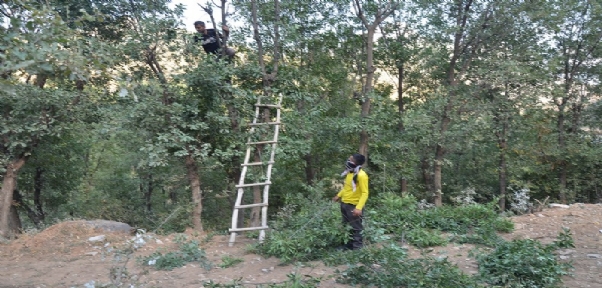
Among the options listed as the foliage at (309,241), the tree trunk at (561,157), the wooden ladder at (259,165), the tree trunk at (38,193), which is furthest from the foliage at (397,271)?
the tree trunk at (561,157)

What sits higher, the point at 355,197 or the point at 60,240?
the point at 355,197

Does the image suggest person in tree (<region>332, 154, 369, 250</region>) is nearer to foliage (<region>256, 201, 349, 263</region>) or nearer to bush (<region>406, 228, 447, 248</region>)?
foliage (<region>256, 201, 349, 263</region>)

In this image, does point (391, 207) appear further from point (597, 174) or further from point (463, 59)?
point (597, 174)

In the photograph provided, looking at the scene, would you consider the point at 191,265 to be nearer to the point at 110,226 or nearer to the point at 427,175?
the point at 110,226

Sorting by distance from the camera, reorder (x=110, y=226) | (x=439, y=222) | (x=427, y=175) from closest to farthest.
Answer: (x=439, y=222)
(x=110, y=226)
(x=427, y=175)

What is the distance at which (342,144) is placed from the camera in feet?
46.1

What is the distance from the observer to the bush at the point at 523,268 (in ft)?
16.1

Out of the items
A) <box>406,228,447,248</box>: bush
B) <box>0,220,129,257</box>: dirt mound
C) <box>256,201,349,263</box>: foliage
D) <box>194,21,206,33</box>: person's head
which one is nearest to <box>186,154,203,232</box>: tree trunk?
<box>0,220,129,257</box>: dirt mound

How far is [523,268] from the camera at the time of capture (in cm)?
506

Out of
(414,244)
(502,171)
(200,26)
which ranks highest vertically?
(200,26)

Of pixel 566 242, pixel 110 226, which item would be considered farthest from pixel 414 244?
pixel 110 226

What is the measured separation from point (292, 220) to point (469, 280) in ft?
12.5

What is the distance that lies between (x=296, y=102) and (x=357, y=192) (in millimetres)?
4091

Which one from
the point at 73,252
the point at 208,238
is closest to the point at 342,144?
the point at 208,238
